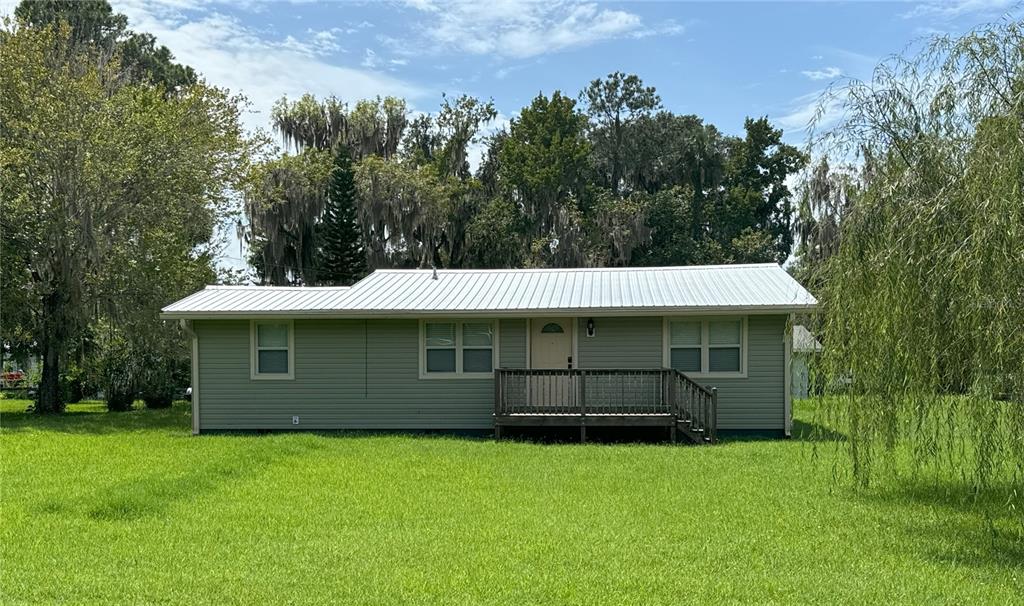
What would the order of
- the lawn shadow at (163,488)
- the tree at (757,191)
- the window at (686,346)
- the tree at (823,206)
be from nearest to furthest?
the lawn shadow at (163,488)
the tree at (823,206)
the window at (686,346)
the tree at (757,191)

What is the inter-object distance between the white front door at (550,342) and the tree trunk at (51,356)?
1099 centimetres

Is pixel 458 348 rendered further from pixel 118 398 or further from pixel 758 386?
pixel 118 398

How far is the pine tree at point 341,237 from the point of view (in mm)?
30922

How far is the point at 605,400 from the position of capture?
14461mm

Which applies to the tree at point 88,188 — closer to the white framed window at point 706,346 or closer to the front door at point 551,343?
the front door at point 551,343

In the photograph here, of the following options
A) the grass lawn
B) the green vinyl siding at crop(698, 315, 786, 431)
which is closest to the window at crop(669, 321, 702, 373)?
the green vinyl siding at crop(698, 315, 786, 431)

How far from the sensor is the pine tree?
3092 cm

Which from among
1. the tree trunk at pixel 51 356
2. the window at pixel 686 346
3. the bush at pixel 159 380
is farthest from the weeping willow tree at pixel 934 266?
the bush at pixel 159 380

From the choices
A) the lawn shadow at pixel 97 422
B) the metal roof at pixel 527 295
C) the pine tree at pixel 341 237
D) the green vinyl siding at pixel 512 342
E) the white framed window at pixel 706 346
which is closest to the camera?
the metal roof at pixel 527 295

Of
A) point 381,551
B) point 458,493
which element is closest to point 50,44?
point 458,493

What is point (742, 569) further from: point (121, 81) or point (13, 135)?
point (121, 81)

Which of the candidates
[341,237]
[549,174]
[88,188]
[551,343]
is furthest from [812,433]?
[549,174]

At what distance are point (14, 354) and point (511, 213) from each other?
19.1 meters

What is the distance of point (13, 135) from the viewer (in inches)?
701
